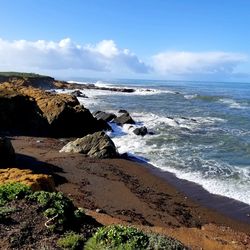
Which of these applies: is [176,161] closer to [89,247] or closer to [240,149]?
[240,149]

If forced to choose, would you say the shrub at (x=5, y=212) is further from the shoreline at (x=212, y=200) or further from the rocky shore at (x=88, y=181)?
the shoreline at (x=212, y=200)

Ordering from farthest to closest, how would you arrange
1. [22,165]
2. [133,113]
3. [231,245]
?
[133,113] < [22,165] < [231,245]

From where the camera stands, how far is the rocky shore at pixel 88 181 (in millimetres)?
12758

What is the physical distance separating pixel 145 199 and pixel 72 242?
951 centimetres

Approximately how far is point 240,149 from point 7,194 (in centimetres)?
2125

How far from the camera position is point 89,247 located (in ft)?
28.3

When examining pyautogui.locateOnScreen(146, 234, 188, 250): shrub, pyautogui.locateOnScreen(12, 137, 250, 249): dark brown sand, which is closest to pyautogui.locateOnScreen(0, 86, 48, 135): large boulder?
pyautogui.locateOnScreen(12, 137, 250, 249): dark brown sand

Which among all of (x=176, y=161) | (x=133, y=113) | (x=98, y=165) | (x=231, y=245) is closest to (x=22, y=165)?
(x=98, y=165)

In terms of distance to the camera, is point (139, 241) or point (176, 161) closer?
point (139, 241)

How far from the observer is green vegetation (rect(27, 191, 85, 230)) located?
32.6 feet

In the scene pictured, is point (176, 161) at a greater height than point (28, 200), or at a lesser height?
lesser

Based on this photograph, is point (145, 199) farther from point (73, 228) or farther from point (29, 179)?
point (73, 228)

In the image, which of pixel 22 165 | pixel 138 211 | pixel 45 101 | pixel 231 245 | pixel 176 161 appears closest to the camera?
pixel 231 245

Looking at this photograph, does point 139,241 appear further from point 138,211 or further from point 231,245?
point 138,211
